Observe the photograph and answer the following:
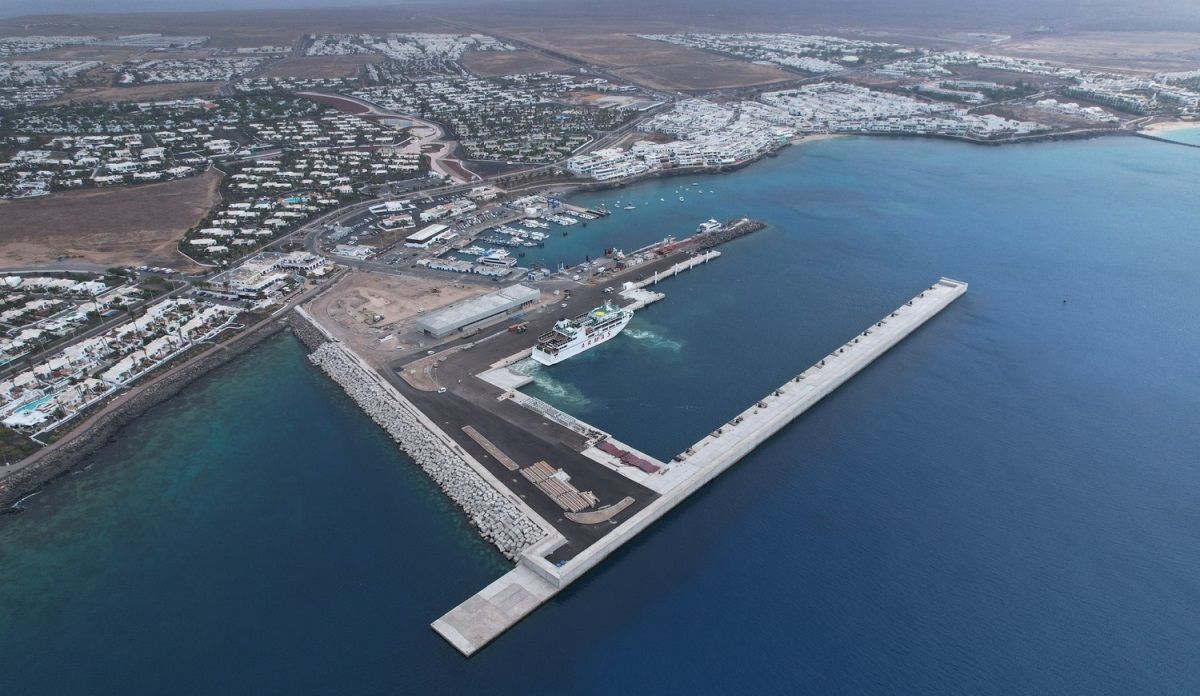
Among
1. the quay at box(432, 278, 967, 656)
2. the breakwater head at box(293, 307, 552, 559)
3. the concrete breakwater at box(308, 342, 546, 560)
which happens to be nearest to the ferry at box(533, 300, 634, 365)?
the quay at box(432, 278, 967, 656)

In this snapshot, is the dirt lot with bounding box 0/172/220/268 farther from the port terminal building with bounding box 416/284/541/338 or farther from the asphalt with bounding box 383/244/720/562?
the asphalt with bounding box 383/244/720/562

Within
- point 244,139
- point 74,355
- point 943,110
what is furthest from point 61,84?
point 943,110

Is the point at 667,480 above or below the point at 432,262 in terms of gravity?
below

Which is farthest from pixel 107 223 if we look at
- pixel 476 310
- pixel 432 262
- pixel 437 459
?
pixel 437 459

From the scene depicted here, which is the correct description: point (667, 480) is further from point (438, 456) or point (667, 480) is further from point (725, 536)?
point (438, 456)

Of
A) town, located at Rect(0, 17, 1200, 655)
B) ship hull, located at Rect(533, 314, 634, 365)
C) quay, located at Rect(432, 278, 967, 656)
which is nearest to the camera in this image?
quay, located at Rect(432, 278, 967, 656)

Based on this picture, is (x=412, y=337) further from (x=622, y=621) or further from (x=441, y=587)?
(x=622, y=621)
